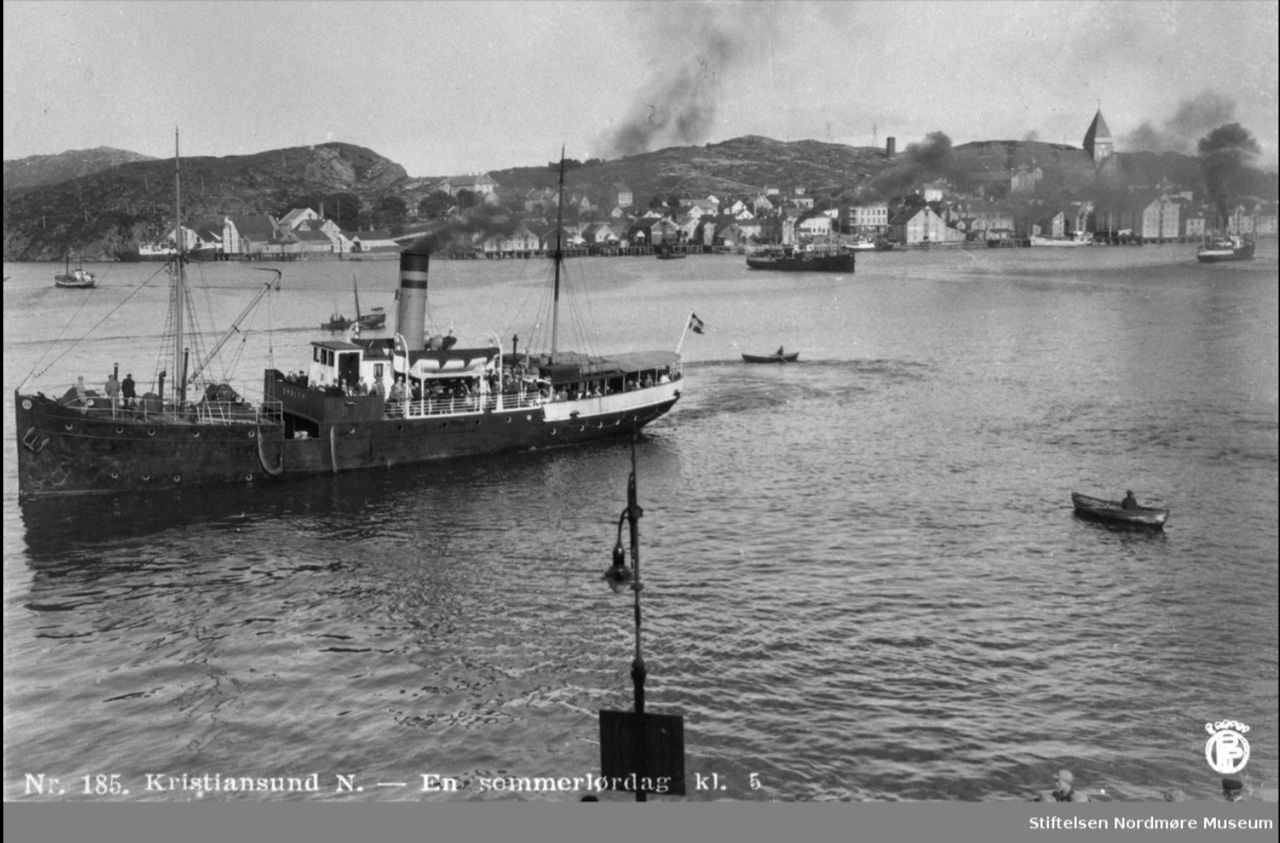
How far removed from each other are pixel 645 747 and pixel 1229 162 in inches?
962

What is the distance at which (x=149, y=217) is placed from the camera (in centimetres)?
11812

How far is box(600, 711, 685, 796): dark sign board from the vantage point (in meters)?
9.09

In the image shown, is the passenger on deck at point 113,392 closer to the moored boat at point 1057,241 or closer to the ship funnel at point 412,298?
the ship funnel at point 412,298

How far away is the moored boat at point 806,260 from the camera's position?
108 meters

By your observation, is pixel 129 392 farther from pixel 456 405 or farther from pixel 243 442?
pixel 456 405

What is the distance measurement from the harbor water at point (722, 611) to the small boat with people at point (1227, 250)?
60.4 feet

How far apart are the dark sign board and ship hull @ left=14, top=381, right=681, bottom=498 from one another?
59.4ft

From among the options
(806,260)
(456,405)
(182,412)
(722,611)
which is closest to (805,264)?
(806,260)

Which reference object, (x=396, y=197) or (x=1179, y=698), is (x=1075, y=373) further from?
(x=396, y=197)

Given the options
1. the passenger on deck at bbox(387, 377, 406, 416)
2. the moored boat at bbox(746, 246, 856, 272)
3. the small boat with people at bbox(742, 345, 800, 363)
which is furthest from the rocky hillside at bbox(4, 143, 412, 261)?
the passenger on deck at bbox(387, 377, 406, 416)

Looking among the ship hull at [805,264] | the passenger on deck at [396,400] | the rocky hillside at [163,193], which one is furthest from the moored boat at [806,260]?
the passenger on deck at [396,400]

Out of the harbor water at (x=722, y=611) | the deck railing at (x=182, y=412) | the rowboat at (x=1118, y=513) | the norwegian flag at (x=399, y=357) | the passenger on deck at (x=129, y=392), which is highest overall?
the norwegian flag at (x=399, y=357)

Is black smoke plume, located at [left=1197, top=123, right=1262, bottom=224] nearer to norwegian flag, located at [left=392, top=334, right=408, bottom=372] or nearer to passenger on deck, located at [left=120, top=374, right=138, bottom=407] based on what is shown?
norwegian flag, located at [left=392, top=334, right=408, bottom=372]

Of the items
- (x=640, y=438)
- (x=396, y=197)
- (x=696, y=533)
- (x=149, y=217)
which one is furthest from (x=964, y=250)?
(x=696, y=533)
